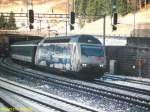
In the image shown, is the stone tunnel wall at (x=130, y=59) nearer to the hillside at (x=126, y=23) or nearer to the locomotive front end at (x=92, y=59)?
the locomotive front end at (x=92, y=59)

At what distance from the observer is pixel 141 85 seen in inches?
1305

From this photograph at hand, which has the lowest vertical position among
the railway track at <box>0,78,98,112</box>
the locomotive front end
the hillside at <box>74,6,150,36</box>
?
the railway track at <box>0,78,98,112</box>

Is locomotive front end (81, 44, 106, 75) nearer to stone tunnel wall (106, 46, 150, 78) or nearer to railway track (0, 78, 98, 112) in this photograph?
railway track (0, 78, 98, 112)

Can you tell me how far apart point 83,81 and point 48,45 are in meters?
6.96

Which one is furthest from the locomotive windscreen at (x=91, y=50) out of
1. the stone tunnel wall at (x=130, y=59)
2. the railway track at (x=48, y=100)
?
the stone tunnel wall at (x=130, y=59)

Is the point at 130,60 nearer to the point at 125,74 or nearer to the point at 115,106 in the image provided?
the point at 125,74

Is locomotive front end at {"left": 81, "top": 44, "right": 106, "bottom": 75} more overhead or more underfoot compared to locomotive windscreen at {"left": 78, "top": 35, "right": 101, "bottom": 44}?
more underfoot

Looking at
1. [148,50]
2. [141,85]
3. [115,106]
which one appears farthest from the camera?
[148,50]

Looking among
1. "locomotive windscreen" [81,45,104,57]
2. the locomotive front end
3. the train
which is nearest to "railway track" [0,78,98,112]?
→ the train

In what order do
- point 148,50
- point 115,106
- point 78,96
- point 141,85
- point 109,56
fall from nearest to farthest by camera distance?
point 115,106, point 78,96, point 141,85, point 148,50, point 109,56

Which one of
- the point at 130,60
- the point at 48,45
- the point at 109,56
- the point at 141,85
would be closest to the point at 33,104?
the point at 141,85

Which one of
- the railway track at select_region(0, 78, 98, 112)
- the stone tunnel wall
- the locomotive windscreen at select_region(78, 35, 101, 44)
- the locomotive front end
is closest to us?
the railway track at select_region(0, 78, 98, 112)

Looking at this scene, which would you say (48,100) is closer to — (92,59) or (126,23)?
(92,59)

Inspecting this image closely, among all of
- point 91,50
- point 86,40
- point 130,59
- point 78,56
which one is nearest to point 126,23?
point 130,59
